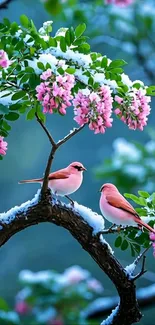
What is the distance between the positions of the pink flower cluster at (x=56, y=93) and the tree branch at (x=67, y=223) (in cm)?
23

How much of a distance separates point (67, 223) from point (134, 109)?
0.28 m

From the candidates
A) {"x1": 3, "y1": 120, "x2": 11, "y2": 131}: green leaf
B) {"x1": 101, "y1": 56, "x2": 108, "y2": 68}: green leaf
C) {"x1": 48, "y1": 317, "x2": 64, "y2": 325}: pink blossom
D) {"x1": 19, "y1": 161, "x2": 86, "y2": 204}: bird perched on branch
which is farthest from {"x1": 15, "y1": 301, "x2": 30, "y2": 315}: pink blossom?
{"x1": 101, "y1": 56, "x2": 108, "y2": 68}: green leaf

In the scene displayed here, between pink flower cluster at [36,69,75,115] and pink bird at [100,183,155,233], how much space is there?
0.99 feet

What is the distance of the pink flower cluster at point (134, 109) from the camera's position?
1.12 metres

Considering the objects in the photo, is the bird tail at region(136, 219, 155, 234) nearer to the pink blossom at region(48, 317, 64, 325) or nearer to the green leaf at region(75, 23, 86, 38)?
the green leaf at region(75, 23, 86, 38)

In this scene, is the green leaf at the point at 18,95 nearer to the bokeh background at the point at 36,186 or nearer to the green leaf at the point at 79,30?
the green leaf at the point at 79,30

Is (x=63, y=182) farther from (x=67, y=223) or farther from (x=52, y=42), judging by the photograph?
(x=52, y=42)

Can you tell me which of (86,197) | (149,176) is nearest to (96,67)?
(149,176)

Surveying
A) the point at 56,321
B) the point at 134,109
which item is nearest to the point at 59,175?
the point at 134,109

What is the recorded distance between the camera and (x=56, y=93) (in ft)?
3.32

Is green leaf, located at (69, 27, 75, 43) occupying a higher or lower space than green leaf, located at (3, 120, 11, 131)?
higher

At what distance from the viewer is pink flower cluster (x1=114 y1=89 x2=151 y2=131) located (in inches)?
44.1

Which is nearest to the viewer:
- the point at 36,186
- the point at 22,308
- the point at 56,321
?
the point at 56,321

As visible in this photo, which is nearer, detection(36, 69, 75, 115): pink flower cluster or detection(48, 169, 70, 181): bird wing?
detection(36, 69, 75, 115): pink flower cluster
